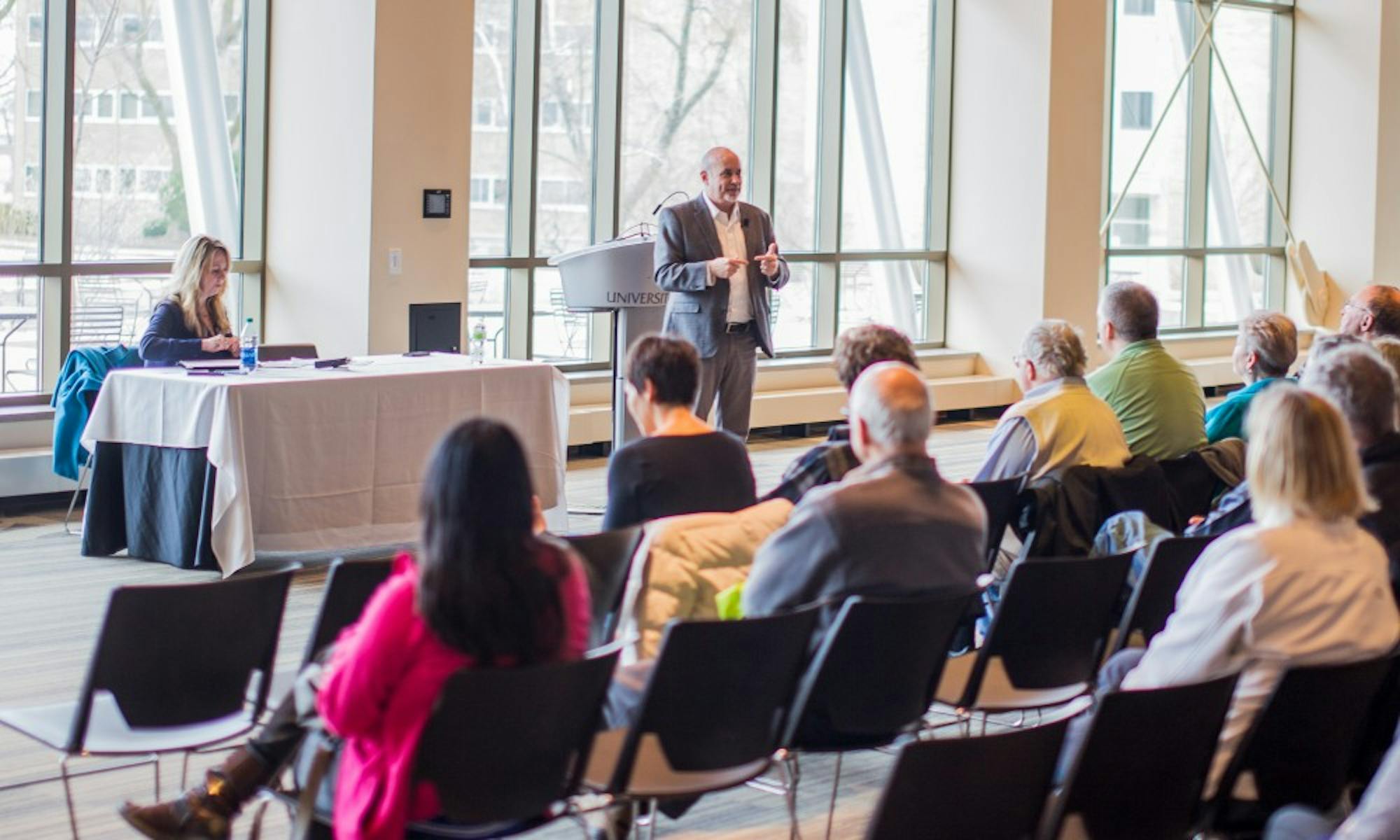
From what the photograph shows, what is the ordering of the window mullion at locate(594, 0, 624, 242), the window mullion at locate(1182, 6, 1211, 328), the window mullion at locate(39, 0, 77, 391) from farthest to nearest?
the window mullion at locate(1182, 6, 1211, 328) < the window mullion at locate(594, 0, 624, 242) < the window mullion at locate(39, 0, 77, 391)

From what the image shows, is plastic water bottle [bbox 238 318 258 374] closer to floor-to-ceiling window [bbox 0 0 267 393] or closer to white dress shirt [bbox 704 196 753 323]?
floor-to-ceiling window [bbox 0 0 267 393]

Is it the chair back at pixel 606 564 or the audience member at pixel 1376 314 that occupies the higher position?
the audience member at pixel 1376 314

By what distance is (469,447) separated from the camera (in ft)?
8.82

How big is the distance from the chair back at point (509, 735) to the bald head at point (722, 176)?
4941 mm

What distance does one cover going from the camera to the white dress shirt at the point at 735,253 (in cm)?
780

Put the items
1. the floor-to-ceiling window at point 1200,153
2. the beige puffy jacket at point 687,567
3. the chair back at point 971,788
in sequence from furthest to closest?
the floor-to-ceiling window at point 1200,153 → the beige puffy jacket at point 687,567 → the chair back at point 971,788

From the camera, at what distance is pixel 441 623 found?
2727mm

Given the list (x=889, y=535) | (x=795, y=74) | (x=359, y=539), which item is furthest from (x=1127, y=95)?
(x=889, y=535)

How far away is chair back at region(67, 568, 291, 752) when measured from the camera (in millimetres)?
3256

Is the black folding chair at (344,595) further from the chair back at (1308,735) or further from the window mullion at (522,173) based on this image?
the window mullion at (522,173)

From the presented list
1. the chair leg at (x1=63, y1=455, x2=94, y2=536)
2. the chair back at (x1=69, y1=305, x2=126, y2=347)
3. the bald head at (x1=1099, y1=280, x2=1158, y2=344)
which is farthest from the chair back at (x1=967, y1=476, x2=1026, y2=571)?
the chair back at (x1=69, y1=305, x2=126, y2=347)

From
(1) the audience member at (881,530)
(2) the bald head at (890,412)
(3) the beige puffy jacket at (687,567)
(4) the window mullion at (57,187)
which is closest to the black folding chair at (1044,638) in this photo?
(1) the audience member at (881,530)

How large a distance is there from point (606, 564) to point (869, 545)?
2.28ft

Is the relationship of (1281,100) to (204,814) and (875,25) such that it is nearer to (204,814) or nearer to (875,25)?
(875,25)
